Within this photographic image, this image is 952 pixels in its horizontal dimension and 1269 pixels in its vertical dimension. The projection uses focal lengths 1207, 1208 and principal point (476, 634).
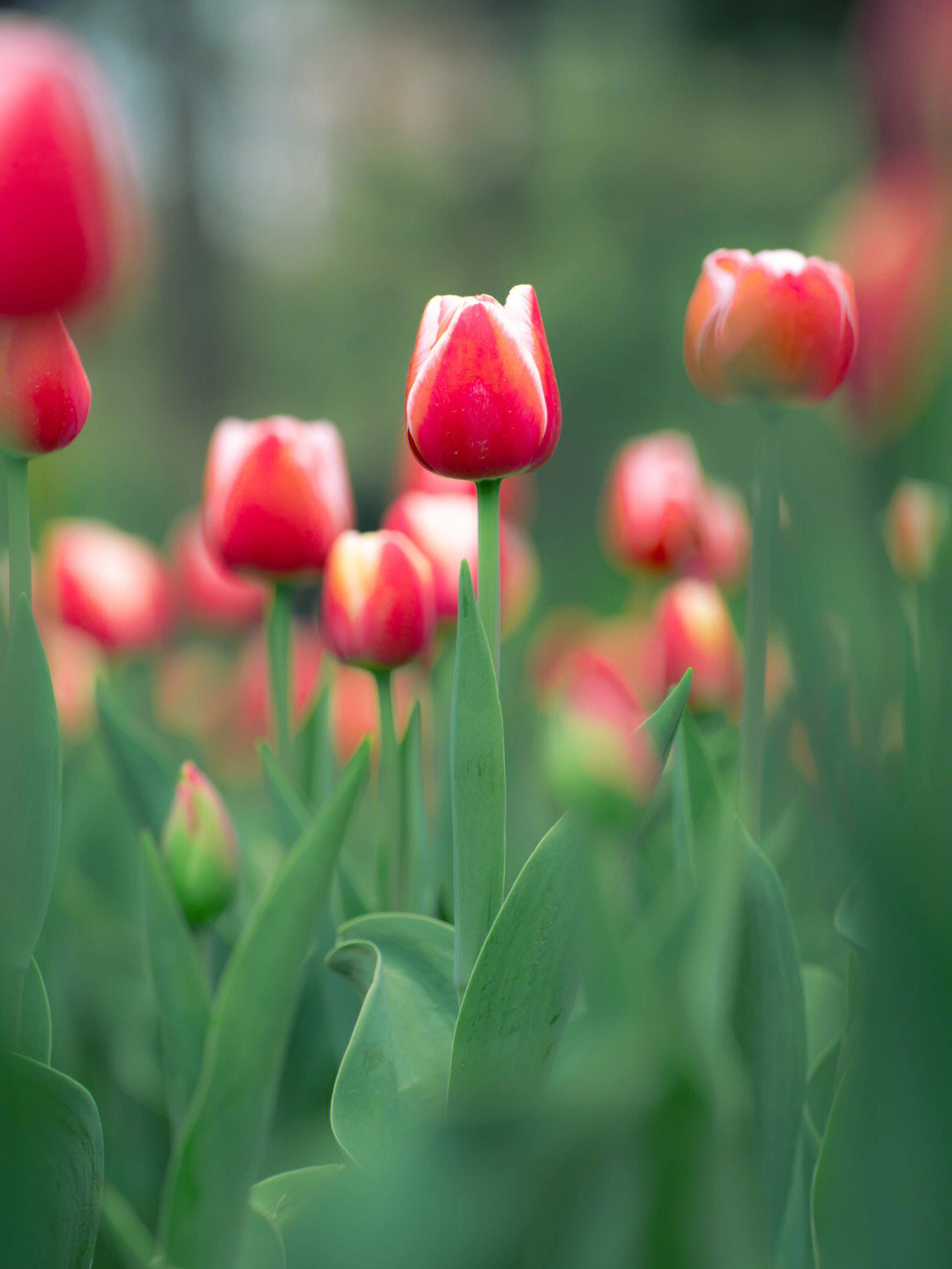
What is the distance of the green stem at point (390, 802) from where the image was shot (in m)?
0.35

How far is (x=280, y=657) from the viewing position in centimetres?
39

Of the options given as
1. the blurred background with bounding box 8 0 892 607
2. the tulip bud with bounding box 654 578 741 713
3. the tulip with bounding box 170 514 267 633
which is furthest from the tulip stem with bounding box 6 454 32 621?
the blurred background with bounding box 8 0 892 607

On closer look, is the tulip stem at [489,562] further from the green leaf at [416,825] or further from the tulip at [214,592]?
the tulip at [214,592]

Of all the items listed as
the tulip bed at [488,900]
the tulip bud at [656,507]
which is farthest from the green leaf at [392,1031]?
the tulip bud at [656,507]

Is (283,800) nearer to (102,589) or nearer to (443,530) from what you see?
(443,530)

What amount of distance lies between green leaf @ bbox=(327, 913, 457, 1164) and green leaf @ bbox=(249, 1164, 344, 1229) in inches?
0.4

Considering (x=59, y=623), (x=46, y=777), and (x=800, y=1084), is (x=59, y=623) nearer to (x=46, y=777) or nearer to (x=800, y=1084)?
(x=46, y=777)

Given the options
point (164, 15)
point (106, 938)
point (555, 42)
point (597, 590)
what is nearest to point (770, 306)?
point (106, 938)

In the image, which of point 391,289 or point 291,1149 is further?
point 391,289

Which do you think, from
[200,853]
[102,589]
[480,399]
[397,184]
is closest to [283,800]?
[200,853]

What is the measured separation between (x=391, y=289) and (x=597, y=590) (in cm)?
98

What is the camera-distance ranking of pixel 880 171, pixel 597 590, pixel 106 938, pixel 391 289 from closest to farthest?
1. pixel 880 171
2. pixel 106 938
3. pixel 597 590
4. pixel 391 289

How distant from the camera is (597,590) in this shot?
3.32 feet

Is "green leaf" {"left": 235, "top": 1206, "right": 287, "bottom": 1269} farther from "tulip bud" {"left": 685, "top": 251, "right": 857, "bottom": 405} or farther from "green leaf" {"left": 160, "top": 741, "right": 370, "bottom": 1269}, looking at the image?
"tulip bud" {"left": 685, "top": 251, "right": 857, "bottom": 405}
